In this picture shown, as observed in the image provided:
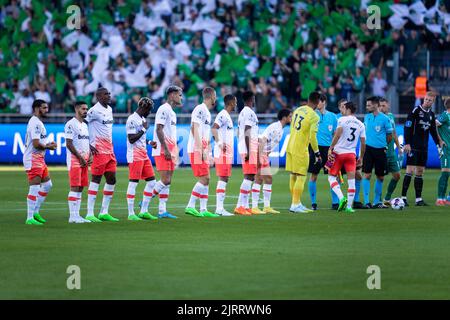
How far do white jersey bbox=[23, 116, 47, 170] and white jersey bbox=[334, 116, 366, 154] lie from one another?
6.04m

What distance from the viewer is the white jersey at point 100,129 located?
1872 cm

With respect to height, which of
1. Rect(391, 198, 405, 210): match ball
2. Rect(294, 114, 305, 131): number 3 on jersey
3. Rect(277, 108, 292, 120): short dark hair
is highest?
Rect(277, 108, 292, 120): short dark hair

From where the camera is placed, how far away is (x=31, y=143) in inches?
722

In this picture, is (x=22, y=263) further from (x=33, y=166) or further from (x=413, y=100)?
(x=413, y=100)

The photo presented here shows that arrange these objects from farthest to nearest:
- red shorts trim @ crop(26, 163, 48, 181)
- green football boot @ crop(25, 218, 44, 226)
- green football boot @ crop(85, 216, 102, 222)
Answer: green football boot @ crop(85, 216, 102, 222) → red shorts trim @ crop(26, 163, 48, 181) → green football boot @ crop(25, 218, 44, 226)

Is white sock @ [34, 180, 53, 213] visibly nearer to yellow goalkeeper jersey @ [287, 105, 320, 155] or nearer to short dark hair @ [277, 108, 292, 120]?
yellow goalkeeper jersey @ [287, 105, 320, 155]

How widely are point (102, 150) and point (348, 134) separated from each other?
516 cm

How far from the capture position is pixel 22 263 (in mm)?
13266

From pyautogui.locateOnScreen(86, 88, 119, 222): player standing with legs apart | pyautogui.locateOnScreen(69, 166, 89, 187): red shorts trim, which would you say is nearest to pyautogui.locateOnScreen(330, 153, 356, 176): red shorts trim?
pyautogui.locateOnScreen(86, 88, 119, 222): player standing with legs apart

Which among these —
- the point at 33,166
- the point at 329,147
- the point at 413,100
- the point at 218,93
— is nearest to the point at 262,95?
the point at 218,93

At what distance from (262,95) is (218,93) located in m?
1.53

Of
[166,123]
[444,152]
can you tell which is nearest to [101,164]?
[166,123]

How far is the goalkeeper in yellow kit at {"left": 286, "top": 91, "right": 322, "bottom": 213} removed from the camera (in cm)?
2042
